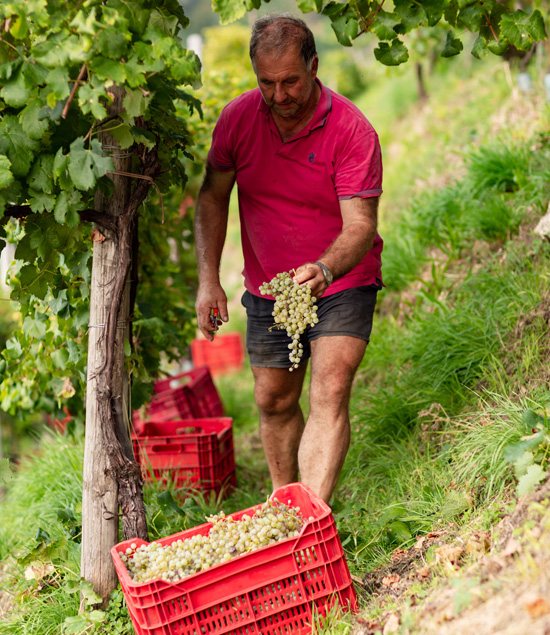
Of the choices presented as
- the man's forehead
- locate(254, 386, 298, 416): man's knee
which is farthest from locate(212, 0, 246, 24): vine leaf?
locate(254, 386, 298, 416): man's knee

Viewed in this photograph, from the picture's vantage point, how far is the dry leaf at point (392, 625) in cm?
218

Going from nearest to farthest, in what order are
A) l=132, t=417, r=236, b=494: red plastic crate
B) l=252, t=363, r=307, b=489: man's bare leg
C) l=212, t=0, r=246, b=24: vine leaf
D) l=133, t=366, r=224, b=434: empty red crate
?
l=212, t=0, r=246, b=24: vine leaf, l=252, t=363, r=307, b=489: man's bare leg, l=132, t=417, r=236, b=494: red plastic crate, l=133, t=366, r=224, b=434: empty red crate

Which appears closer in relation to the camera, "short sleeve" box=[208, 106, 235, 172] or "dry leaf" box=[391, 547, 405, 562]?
"dry leaf" box=[391, 547, 405, 562]

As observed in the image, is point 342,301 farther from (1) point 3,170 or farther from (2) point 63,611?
(2) point 63,611

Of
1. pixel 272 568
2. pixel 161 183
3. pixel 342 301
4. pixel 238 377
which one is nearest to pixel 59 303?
pixel 161 183

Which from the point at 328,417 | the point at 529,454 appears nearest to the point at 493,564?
the point at 529,454

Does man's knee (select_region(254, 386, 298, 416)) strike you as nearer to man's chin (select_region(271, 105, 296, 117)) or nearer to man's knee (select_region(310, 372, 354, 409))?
man's knee (select_region(310, 372, 354, 409))

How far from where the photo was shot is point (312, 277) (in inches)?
103

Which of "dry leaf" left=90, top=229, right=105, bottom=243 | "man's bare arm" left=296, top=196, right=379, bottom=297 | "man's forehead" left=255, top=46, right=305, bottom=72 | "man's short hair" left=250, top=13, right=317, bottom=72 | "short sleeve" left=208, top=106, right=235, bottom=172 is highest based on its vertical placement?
"man's short hair" left=250, top=13, right=317, bottom=72

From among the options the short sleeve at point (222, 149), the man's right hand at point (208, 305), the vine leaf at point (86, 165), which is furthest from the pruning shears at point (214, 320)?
the vine leaf at point (86, 165)

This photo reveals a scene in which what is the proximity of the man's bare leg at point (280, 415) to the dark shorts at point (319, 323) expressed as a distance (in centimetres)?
8

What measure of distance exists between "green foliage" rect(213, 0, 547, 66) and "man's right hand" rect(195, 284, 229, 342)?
3.96 ft

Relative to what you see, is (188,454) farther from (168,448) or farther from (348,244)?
(348,244)

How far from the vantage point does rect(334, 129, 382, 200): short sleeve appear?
117 inches
